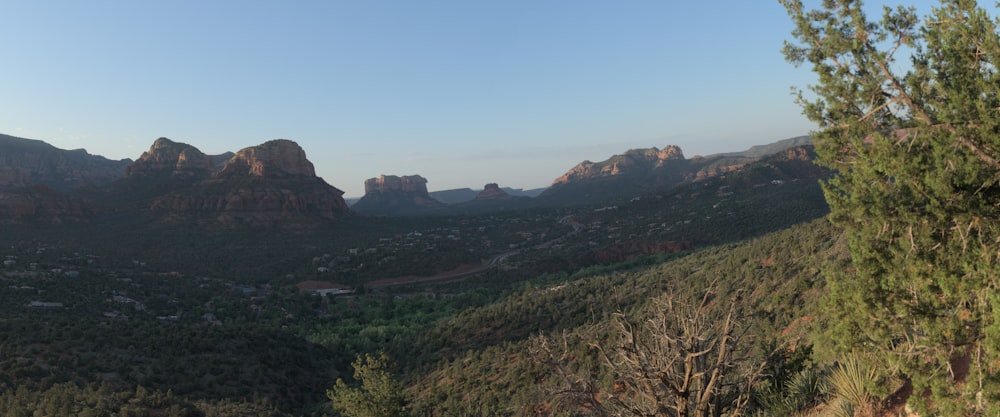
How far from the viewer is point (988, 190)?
6.40 meters

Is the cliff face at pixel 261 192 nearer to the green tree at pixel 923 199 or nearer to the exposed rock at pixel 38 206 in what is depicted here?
the exposed rock at pixel 38 206

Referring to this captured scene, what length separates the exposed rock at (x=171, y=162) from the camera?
393 feet

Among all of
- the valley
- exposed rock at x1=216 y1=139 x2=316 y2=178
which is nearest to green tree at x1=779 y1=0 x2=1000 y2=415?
the valley

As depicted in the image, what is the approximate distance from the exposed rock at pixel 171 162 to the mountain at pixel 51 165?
82.0ft

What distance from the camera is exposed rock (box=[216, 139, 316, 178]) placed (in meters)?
119

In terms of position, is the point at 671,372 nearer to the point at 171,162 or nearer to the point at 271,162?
the point at 271,162

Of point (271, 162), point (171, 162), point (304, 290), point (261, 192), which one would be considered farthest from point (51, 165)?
point (304, 290)

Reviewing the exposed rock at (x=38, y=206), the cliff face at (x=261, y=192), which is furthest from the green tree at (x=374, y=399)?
the exposed rock at (x=38, y=206)

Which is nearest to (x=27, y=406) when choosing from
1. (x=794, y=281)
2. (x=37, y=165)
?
(x=794, y=281)

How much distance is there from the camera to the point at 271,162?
127938 millimetres

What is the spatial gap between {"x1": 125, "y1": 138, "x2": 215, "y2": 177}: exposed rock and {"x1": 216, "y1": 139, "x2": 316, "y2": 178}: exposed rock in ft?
26.2

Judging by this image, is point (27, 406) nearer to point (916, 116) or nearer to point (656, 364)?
point (656, 364)

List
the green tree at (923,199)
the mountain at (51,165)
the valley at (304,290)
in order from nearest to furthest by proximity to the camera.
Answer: the green tree at (923,199), the valley at (304,290), the mountain at (51,165)

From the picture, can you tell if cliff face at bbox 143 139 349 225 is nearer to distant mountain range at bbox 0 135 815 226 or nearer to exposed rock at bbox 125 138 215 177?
distant mountain range at bbox 0 135 815 226
